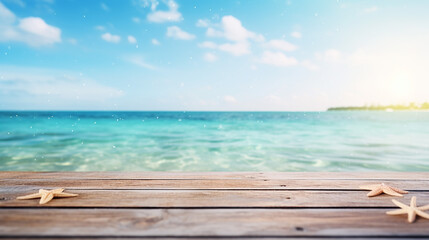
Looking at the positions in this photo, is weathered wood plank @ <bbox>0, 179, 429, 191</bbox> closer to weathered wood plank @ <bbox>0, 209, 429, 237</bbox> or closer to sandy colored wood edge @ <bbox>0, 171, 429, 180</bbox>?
sandy colored wood edge @ <bbox>0, 171, 429, 180</bbox>

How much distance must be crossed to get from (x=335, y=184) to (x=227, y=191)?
3.39 ft

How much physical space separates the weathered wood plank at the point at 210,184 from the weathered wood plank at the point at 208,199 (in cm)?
13

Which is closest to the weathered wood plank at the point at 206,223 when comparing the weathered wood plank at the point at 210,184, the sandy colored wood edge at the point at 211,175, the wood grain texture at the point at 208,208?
the wood grain texture at the point at 208,208

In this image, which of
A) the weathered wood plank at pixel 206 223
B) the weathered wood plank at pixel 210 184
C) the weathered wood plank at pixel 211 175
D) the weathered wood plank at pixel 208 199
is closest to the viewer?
the weathered wood plank at pixel 206 223

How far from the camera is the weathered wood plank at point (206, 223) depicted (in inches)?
51.8

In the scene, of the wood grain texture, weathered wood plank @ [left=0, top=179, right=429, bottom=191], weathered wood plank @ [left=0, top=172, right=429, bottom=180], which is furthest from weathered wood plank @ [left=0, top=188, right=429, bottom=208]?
weathered wood plank @ [left=0, top=172, right=429, bottom=180]

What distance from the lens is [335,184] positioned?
2.17m

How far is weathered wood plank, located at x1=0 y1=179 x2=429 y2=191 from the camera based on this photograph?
2088mm

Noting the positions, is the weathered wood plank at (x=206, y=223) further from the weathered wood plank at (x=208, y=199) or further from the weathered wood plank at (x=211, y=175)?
the weathered wood plank at (x=211, y=175)

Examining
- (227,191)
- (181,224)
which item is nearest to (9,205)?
(181,224)

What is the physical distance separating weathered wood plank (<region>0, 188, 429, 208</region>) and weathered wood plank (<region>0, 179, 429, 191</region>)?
0.42 feet

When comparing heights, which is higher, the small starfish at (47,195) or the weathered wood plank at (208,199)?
the small starfish at (47,195)

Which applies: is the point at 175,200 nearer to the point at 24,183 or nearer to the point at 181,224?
the point at 181,224

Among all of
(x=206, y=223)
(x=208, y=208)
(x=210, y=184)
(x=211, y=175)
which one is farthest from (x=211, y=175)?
(x=206, y=223)
